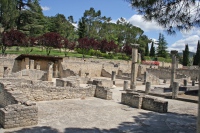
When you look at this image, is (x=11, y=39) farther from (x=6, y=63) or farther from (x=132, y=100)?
(x=132, y=100)

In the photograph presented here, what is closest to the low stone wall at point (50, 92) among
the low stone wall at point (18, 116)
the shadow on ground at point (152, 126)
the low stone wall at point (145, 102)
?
the low stone wall at point (145, 102)

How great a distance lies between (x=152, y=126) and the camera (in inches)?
398

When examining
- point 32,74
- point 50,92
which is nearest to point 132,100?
point 50,92

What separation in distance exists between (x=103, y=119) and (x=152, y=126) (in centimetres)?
228

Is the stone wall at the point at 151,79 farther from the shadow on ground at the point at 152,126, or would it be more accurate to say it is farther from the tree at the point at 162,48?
the tree at the point at 162,48

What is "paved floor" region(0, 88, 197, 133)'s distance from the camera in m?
9.11

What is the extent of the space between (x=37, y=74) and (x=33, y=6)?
28933 mm

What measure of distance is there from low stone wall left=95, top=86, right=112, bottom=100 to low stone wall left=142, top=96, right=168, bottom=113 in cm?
300

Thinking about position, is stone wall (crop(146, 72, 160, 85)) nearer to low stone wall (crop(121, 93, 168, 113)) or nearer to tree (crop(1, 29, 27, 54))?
low stone wall (crop(121, 93, 168, 113))

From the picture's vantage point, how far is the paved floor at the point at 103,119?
359 inches

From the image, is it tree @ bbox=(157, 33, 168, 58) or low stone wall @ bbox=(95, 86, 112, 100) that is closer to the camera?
low stone wall @ bbox=(95, 86, 112, 100)

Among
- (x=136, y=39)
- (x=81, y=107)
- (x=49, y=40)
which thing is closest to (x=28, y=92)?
(x=81, y=107)

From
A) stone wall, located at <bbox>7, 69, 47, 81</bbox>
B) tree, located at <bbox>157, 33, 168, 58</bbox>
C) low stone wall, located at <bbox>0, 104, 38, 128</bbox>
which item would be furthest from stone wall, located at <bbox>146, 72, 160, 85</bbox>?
tree, located at <bbox>157, 33, 168, 58</bbox>

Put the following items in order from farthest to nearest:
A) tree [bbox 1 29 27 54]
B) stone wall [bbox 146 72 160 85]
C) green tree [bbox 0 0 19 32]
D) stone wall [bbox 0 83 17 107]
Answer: green tree [bbox 0 0 19 32], tree [bbox 1 29 27 54], stone wall [bbox 146 72 160 85], stone wall [bbox 0 83 17 107]
